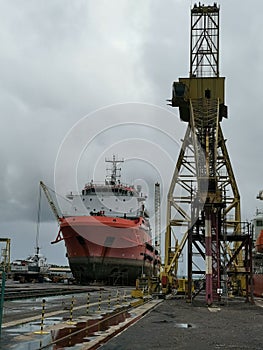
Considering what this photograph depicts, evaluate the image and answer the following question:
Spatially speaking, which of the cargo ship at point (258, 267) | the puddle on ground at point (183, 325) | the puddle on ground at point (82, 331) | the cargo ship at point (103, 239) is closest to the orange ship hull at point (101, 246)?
the cargo ship at point (103, 239)

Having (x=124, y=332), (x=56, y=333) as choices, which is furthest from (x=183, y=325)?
(x=56, y=333)

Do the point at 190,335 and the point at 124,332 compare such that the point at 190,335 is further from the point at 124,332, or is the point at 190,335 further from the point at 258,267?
the point at 258,267

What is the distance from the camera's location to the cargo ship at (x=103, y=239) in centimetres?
5512

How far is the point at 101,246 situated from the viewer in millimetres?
54969

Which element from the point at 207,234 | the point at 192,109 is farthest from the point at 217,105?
the point at 207,234

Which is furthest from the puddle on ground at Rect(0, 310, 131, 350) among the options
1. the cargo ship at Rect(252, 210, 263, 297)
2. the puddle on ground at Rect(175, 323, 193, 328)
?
the cargo ship at Rect(252, 210, 263, 297)

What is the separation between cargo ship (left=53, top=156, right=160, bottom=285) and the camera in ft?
181

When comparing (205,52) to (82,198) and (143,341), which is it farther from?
(143,341)

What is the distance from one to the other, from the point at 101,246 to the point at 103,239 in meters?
0.88

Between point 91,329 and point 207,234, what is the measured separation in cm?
1663

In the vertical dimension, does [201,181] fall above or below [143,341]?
above

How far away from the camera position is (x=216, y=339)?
44.9 feet

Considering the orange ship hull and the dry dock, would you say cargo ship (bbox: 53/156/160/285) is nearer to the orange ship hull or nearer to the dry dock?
the orange ship hull

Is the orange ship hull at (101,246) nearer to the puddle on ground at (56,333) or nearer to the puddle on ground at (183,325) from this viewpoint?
the puddle on ground at (56,333)
